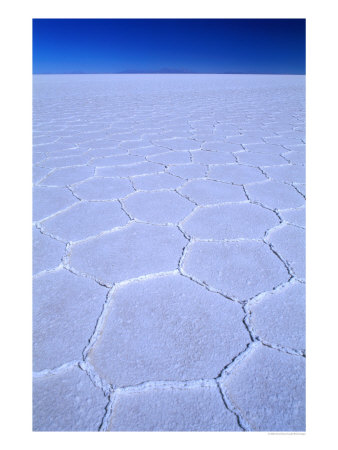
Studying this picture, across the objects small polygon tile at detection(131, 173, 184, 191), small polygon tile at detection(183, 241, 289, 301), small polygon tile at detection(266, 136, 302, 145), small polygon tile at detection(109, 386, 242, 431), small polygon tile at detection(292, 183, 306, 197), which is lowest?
small polygon tile at detection(109, 386, 242, 431)

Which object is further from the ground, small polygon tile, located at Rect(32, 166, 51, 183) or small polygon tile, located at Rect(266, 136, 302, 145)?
small polygon tile, located at Rect(266, 136, 302, 145)

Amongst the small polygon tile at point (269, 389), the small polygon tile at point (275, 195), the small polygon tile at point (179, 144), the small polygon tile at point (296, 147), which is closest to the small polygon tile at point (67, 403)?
the small polygon tile at point (269, 389)

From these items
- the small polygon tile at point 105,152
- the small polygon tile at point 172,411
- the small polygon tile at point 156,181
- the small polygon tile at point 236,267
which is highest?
the small polygon tile at point 105,152

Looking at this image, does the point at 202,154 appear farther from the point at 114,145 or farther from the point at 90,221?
the point at 90,221

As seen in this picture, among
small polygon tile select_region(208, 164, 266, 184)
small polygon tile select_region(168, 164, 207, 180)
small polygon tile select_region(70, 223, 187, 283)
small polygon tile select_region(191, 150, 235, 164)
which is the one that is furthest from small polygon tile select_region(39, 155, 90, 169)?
small polygon tile select_region(70, 223, 187, 283)

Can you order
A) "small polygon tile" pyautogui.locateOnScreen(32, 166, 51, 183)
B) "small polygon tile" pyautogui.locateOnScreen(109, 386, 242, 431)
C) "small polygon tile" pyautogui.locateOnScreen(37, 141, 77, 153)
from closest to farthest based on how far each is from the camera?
"small polygon tile" pyautogui.locateOnScreen(109, 386, 242, 431)
"small polygon tile" pyautogui.locateOnScreen(32, 166, 51, 183)
"small polygon tile" pyautogui.locateOnScreen(37, 141, 77, 153)

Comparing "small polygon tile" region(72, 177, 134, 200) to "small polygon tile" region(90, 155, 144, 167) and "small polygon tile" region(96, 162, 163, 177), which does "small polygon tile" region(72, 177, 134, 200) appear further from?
"small polygon tile" region(90, 155, 144, 167)

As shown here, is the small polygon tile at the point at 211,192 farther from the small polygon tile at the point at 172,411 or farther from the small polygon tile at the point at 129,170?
the small polygon tile at the point at 172,411
